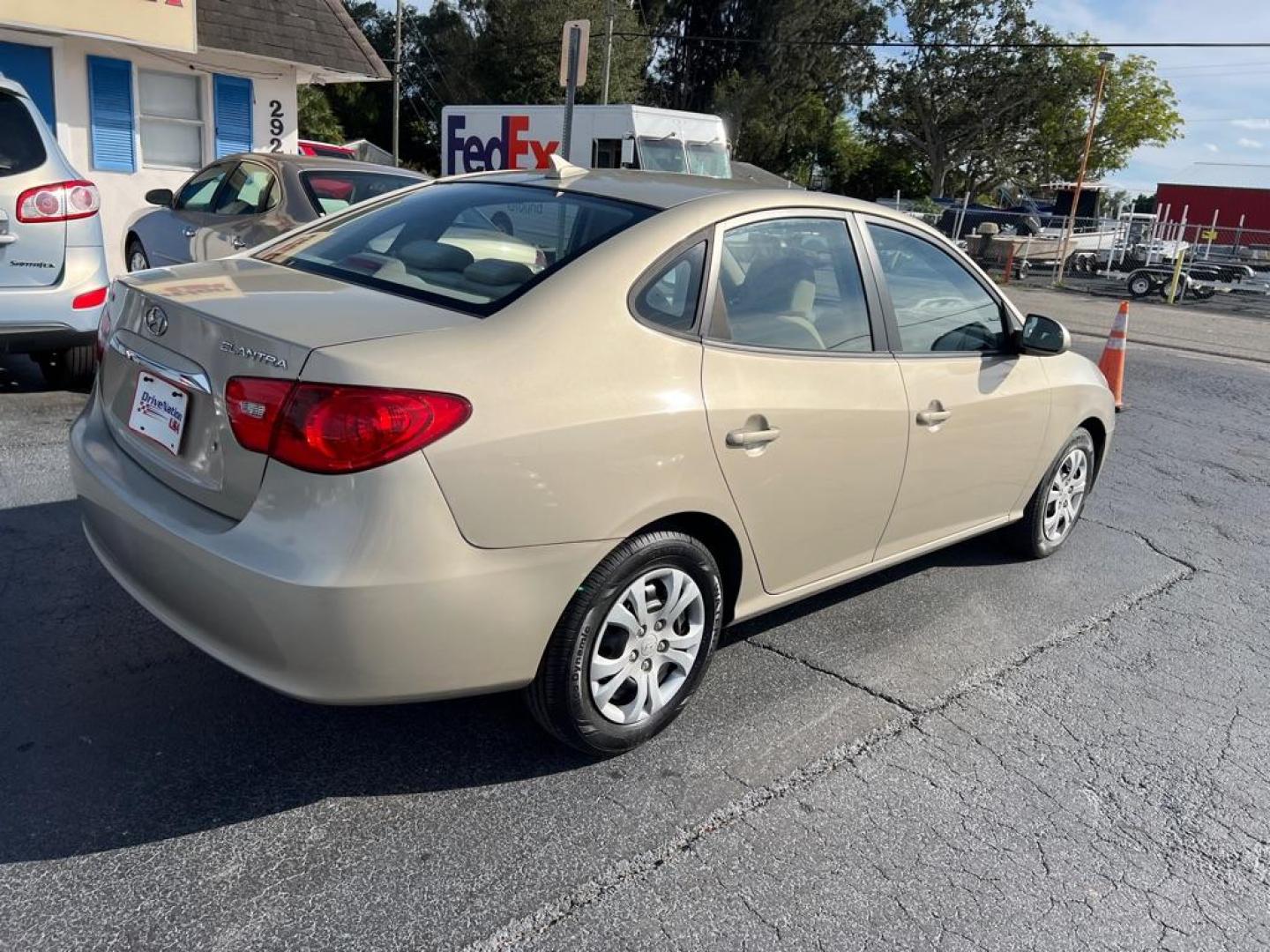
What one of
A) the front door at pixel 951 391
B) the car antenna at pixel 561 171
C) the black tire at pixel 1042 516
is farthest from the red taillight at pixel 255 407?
the black tire at pixel 1042 516

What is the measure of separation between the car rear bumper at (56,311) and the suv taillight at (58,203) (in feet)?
0.63

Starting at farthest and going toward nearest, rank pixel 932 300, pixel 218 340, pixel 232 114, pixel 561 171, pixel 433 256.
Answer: pixel 232 114, pixel 932 300, pixel 561 171, pixel 433 256, pixel 218 340

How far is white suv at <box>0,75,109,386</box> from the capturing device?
5719 mm

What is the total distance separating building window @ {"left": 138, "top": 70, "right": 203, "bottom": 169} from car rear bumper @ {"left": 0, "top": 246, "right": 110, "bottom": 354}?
26.7 ft

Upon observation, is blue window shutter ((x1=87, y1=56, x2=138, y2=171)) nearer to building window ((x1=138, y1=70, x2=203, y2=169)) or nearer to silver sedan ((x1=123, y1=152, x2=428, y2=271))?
building window ((x1=138, y1=70, x2=203, y2=169))

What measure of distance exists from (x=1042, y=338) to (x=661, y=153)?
1781cm

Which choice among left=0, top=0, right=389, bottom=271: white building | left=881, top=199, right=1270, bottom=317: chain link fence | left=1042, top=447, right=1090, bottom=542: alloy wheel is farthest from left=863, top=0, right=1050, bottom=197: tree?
left=1042, top=447, right=1090, bottom=542: alloy wheel

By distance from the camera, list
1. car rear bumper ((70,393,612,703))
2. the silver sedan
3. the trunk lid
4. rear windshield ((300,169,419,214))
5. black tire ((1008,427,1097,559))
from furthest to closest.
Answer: rear windshield ((300,169,419,214))
the silver sedan
black tire ((1008,427,1097,559))
the trunk lid
car rear bumper ((70,393,612,703))

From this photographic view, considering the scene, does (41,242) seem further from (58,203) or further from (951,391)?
(951,391)

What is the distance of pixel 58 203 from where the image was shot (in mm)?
5871

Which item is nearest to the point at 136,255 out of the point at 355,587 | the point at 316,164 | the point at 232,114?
the point at 316,164

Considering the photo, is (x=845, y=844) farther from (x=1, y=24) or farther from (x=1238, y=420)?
(x=1, y=24)

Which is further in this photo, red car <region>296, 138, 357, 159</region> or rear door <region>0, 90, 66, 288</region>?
red car <region>296, 138, 357, 159</region>

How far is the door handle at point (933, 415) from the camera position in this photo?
3748mm
